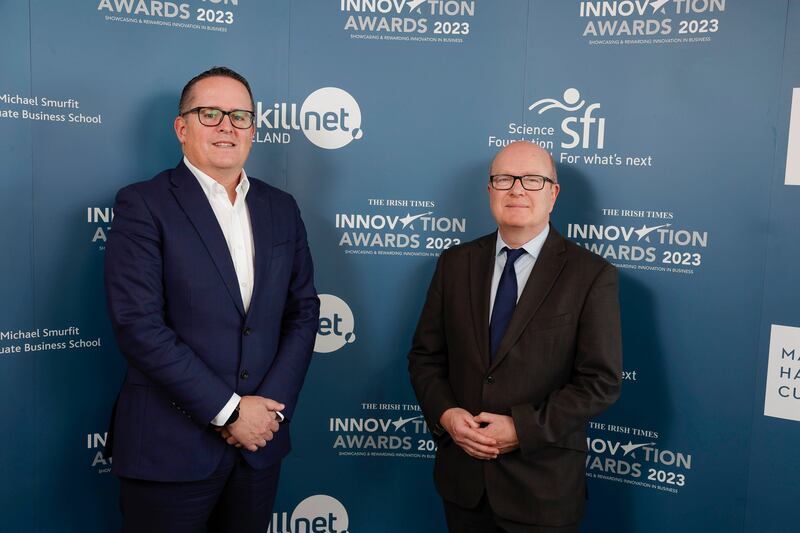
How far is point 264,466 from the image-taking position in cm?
220

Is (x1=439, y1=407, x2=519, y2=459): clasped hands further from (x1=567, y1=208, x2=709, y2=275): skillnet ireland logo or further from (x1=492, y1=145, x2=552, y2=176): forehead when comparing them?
(x1=567, y1=208, x2=709, y2=275): skillnet ireland logo

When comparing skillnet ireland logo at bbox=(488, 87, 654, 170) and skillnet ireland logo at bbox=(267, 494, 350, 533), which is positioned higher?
skillnet ireland logo at bbox=(488, 87, 654, 170)

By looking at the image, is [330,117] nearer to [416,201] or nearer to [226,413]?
[416,201]

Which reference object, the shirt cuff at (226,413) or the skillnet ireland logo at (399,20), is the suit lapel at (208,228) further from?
the skillnet ireland logo at (399,20)

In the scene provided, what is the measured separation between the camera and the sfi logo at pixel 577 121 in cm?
276

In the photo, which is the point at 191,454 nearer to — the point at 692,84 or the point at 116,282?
the point at 116,282

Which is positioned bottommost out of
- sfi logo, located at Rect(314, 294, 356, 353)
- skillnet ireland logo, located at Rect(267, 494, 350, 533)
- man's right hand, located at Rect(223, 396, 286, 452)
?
skillnet ireland logo, located at Rect(267, 494, 350, 533)

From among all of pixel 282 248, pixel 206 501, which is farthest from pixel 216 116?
pixel 206 501

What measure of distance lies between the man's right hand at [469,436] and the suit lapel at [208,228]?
750 mm

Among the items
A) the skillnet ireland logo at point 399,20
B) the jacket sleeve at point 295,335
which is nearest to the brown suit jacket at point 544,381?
the jacket sleeve at point 295,335

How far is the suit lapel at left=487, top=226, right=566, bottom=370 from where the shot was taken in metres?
2.11

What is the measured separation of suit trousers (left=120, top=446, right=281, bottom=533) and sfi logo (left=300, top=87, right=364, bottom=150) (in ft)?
4.53

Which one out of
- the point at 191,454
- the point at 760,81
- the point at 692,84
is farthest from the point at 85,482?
the point at 760,81

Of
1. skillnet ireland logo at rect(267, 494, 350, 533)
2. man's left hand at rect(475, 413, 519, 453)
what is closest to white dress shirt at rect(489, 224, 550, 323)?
man's left hand at rect(475, 413, 519, 453)
